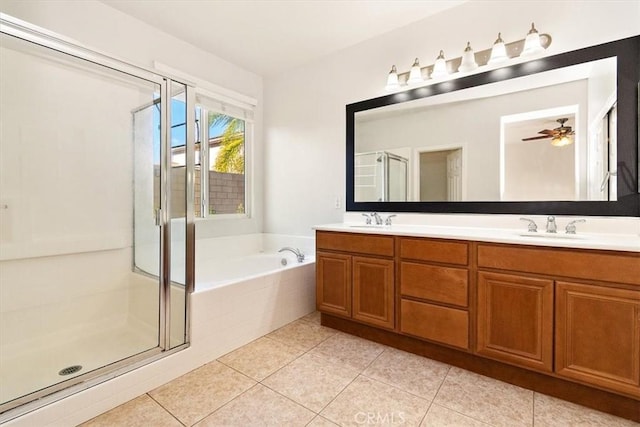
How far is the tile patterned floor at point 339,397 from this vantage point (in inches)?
56.9

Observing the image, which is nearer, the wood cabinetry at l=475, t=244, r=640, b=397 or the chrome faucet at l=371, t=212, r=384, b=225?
the wood cabinetry at l=475, t=244, r=640, b=397

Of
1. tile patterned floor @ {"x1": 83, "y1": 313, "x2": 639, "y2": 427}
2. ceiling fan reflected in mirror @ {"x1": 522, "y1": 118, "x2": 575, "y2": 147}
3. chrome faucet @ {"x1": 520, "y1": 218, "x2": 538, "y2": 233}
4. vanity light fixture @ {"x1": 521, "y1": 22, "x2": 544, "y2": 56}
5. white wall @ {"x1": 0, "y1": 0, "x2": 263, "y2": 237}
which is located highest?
white wall @ {"x1": 0, "y1": 0, "x2": 263, "y2": 237}

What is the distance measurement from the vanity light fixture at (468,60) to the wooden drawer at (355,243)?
4.65 feet

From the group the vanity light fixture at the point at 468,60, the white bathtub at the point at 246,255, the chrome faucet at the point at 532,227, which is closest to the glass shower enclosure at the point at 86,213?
the white bathtub at the point at 246,255

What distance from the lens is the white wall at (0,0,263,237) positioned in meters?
2.06

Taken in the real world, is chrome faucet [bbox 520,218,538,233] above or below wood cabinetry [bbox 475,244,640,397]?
above

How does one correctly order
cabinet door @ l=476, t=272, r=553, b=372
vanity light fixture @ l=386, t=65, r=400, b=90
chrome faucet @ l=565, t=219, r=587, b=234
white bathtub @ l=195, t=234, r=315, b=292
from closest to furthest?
cabinet door @ l=476, t=272, r=553, b=372 < chrome faucet @ l=565, t=219, r=587, b=234 < vanity light fixture @ l=386, t=65, r=400, b=90 < white bathtub @ l=195, t=234, r=315, b=292

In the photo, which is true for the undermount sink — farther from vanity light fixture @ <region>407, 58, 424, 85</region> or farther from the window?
the window

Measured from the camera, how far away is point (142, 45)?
8.41 ft

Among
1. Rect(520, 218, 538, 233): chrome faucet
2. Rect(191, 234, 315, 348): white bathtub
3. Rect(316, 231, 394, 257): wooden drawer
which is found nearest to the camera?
Result: Rect(520, 218, 538, 233): chrome faucet

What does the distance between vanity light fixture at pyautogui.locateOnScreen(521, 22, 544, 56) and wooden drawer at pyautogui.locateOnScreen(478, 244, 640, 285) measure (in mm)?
1359

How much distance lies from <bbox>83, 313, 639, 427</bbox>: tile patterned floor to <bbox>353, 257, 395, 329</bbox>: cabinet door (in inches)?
10.0

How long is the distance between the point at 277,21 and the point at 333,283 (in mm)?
2280

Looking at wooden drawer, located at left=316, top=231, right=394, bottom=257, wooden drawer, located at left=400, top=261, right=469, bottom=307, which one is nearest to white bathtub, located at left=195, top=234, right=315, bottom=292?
wooden drawer, located at left=316, top=231, right=394, bottom=257
